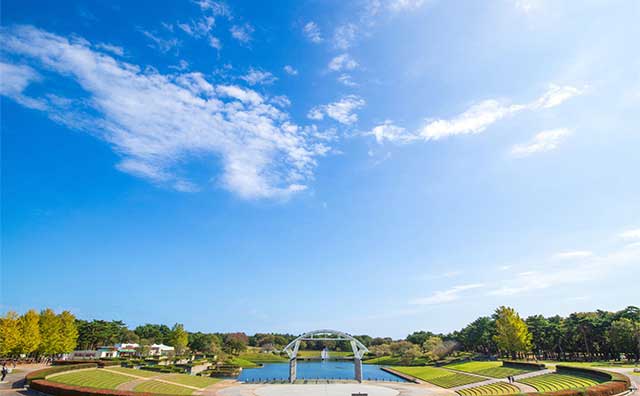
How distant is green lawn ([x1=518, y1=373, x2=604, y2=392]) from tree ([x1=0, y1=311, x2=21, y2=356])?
7225 centimetres

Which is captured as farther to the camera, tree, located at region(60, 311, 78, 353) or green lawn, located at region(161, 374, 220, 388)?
tree, located at region(60, 311, 78, 353)

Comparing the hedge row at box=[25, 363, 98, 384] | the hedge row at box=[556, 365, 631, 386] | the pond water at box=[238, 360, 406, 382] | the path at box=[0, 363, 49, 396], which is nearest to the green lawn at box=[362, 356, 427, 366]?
the pond water at box=[238, 360, 406, 382]

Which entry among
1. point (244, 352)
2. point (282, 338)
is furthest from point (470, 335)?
point (282, 338)

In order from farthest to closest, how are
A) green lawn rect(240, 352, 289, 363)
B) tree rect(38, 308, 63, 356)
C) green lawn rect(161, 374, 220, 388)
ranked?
green lawn rect(240, 352, 289, 363)
tree rect(38, 308, 63, 356)
green lawn rect(161, 374, 220, 388)

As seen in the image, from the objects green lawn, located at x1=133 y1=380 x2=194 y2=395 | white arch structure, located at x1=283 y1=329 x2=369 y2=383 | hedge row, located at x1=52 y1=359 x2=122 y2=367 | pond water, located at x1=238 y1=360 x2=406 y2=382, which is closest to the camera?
green lawn, located at x1=133 y1=380 x2=194 y2=395

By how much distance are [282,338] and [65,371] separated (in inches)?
4647

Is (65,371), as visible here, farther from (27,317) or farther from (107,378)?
(27,317)

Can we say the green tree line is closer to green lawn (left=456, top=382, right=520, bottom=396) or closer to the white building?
the white building

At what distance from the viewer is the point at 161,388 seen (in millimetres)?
44094

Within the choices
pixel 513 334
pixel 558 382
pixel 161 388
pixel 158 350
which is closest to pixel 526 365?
pixel 558 382

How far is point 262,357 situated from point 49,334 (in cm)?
6551

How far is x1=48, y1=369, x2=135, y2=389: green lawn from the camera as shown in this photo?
39944mm

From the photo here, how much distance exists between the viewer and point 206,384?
52469mm

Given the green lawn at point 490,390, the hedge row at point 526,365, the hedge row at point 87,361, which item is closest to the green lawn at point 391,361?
the hedge row at point 526,365
